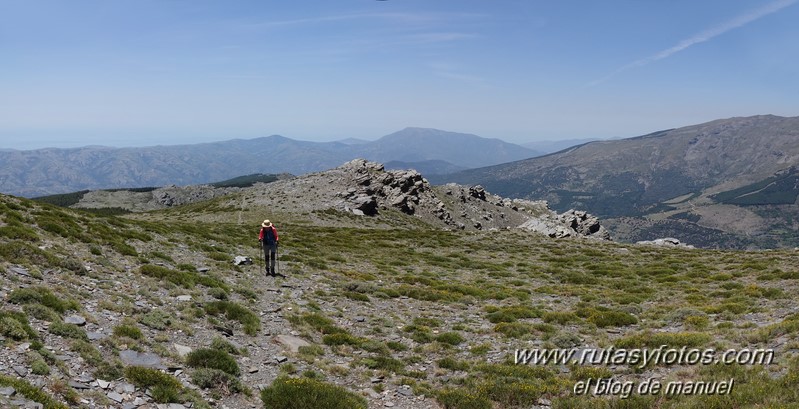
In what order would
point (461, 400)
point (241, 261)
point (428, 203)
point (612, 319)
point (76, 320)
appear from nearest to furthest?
1. point (461, 400)
2. point (76, 320)
3. point (612, 319)
4. point (241, 261)
5. point (428, 203)

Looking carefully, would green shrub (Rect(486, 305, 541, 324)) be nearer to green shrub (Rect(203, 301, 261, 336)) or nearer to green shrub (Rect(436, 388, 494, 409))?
green shrub (Rect(436, 388, 494, 409))

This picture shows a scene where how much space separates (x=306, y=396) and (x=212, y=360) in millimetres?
3648

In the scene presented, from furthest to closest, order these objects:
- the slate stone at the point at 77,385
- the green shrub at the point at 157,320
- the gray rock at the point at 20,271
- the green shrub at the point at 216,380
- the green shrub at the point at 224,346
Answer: the gray rock at the point at 20,271 → the green shrub at the point at 157,320 → the green shrub at the point at 224,346 → the green shrub at the point at 216,380 → the slate stone at the point at 77,385

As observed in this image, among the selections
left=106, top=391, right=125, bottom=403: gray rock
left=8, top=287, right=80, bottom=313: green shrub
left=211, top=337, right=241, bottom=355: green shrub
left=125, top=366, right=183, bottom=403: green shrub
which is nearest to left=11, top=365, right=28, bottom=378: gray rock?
left=106, top=391, right=125, bottom=403: gray rock

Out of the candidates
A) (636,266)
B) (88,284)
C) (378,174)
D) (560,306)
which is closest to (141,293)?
(88,284)

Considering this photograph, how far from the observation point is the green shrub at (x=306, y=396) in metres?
11.2

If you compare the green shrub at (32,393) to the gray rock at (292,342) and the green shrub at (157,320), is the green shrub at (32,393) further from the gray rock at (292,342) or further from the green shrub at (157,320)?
the gray rock at (292,342)

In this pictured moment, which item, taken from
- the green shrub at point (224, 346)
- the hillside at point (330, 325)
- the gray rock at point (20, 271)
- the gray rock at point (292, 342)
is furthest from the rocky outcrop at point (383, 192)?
the green shrub at point (224, 346)

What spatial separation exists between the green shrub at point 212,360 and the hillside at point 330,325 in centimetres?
5

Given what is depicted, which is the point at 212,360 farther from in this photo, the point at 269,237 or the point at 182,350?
the point at 269,237

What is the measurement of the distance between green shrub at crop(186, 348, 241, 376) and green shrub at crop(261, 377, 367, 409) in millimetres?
1573

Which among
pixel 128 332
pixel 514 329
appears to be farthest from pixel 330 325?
pixel 514 329

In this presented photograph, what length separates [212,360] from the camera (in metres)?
13.0

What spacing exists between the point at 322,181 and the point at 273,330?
9860 centimetres
